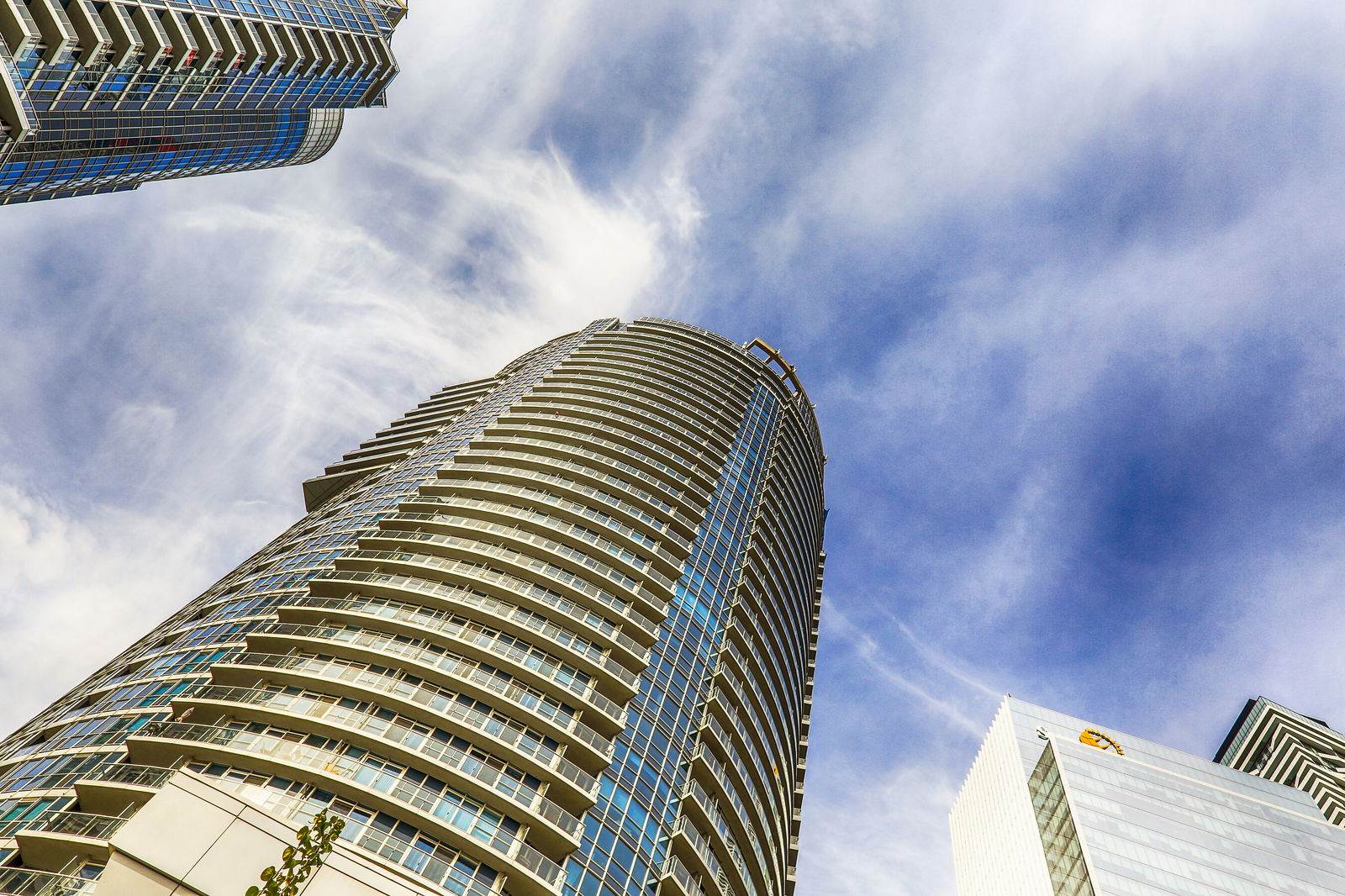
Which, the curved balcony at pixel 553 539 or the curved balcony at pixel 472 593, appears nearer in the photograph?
the curved balcony at pixel 472 593

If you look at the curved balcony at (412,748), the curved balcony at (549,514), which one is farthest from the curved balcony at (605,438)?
the curved balcony at (412,748)

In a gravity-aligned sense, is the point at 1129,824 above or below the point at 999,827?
below

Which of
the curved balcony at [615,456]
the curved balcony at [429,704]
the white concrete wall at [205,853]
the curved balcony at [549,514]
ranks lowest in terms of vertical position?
the white concrete wall at [205,853]

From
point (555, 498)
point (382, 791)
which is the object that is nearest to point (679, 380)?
point (555, 498)

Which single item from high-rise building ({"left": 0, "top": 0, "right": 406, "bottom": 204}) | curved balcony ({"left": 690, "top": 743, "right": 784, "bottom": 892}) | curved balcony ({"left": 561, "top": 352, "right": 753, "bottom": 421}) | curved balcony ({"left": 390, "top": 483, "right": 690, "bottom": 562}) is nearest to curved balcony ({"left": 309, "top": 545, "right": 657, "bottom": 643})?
curved balcony ({"left": 390, "top": 483, "right": 690, "bottom": 562})

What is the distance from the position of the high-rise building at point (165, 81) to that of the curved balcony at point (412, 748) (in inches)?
1511

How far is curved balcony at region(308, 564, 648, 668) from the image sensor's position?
5019 centimetres

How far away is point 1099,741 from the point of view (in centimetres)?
10088

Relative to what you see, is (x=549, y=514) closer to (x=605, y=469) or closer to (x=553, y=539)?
(x=553, y=539)

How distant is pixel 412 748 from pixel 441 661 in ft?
21.5

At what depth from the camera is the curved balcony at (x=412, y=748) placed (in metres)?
37.9

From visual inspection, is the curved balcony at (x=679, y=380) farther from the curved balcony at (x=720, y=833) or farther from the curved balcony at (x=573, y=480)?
the curved balcony at (x=720, y=833)

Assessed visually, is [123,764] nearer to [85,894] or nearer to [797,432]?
[85,894]

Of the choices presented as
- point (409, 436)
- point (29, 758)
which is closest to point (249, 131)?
point (409, 436)
